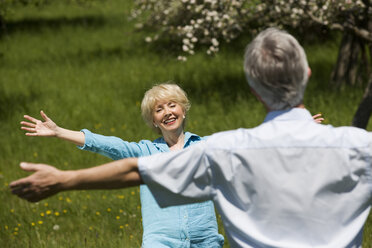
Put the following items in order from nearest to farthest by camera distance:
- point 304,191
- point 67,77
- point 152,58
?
1. point 304,191
2. point 67,77
3. point 152,58

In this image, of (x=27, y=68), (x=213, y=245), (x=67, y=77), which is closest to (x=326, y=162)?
(x=213, y=245)

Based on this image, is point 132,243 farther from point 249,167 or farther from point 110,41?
point 110,41

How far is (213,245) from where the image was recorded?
3498mm

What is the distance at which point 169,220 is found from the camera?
341 centimetres

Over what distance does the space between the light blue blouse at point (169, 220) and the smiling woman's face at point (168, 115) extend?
0.92 ft

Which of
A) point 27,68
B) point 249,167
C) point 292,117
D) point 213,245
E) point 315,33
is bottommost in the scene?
point 27,68

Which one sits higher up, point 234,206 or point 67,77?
point 234,206

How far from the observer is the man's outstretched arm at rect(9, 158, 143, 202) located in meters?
1.97

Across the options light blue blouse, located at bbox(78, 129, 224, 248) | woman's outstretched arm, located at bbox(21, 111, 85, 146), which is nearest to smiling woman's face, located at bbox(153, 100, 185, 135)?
light blue blouse, located at bbox(78, 129, 224, 248)

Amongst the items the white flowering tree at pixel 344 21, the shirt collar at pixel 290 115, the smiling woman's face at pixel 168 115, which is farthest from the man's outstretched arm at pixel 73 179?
the white flowering tree at pixel 344 21

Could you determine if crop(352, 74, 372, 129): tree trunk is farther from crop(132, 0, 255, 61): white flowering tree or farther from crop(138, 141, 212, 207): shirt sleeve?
crop(138, 141, 212, 207): shirt sleeve

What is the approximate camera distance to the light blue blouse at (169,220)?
3.38 metres

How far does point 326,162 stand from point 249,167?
0.25m

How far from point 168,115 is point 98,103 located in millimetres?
7309
